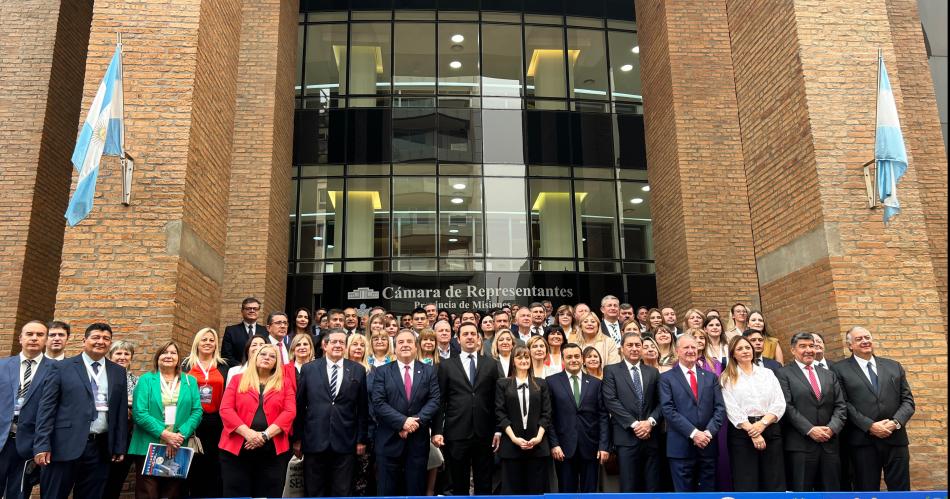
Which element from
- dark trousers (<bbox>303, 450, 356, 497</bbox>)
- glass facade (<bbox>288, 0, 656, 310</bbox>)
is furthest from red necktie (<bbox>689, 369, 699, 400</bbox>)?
glass facade (<bbox>288, 0, 656, 310</bbox>)

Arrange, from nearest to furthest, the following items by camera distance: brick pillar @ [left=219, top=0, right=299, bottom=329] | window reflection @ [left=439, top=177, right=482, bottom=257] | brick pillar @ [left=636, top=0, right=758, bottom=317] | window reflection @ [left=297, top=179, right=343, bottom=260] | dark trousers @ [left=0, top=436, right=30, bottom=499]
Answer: dark trousers @ [left=0, top=436, right=30, bottom=499] < brick pillar @ [left=636, top=0, right=758, bottom=317] < brick pillar @ [left=219, top=0, right=299, bottom=329] < window reflection @ [left=297, top=179, right=343, bottom=260] < window reflection @ [left=439, top=177, right=482, bottom=257]

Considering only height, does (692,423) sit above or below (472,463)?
above

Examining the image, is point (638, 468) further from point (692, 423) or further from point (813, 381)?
point (813, 381)

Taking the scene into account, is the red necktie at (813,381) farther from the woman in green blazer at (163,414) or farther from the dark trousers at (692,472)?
the woman in green blazer at (163,414)

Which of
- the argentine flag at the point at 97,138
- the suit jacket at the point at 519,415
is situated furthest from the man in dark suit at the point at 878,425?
the argentine flag at the point at 97,138

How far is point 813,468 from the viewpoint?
277 inches

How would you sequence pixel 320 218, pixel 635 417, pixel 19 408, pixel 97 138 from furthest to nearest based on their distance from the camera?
pixel 320 218 → pixel 97 138 → pixel 635 417 → pixel 19 408

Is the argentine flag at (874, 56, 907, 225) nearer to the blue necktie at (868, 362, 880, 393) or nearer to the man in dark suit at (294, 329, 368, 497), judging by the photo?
the blue necktie at (868, 362, 880, 393)

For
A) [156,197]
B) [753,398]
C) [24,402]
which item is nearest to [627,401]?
[753,398]

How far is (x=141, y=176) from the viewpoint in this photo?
8.94 meters

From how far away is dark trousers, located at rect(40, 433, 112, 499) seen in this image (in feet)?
20.8

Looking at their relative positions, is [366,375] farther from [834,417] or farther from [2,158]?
[2,158]

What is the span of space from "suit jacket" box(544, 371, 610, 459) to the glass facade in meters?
10.2

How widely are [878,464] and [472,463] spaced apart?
13.3 feet
